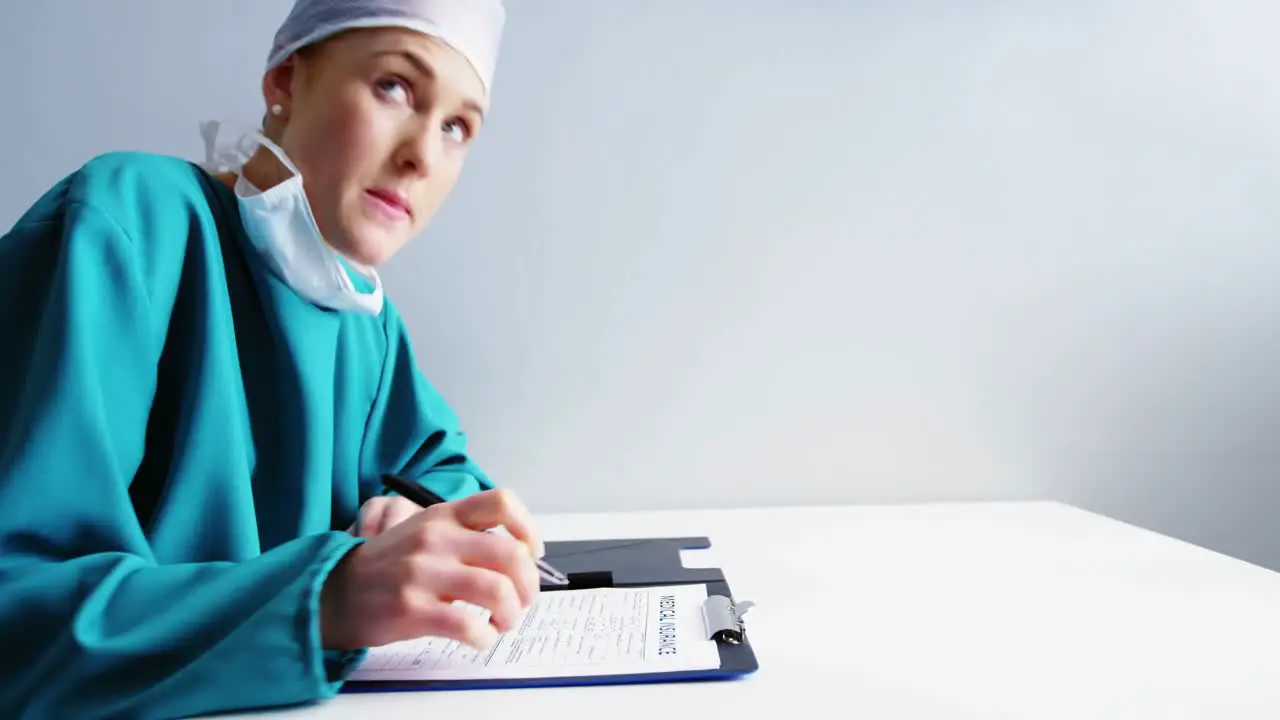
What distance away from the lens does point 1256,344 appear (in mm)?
1275

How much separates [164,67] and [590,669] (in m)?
1.15

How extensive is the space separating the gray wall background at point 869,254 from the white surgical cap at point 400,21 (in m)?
0.46

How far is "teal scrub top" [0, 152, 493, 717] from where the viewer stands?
0.46 m

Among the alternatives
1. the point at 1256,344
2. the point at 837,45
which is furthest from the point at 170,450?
the point at 1256,344

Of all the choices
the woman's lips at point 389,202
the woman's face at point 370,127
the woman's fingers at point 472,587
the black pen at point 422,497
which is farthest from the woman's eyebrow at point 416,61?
the woman's fingers at point 472,587

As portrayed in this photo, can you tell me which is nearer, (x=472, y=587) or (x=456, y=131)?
(x=472, y=587)

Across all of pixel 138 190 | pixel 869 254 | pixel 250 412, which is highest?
pixel 869 254

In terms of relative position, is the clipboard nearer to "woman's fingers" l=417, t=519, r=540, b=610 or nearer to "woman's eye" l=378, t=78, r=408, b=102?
"woman's fingers" l=417, t=519, r=540, b=610

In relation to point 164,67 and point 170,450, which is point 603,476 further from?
point 164,67

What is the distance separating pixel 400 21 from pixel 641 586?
0.53 m

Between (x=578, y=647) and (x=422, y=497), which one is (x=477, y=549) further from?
(x=422, y=497)

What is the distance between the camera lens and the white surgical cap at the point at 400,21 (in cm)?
76

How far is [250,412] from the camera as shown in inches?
29.0

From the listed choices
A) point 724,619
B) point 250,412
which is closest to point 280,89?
point 250,412
